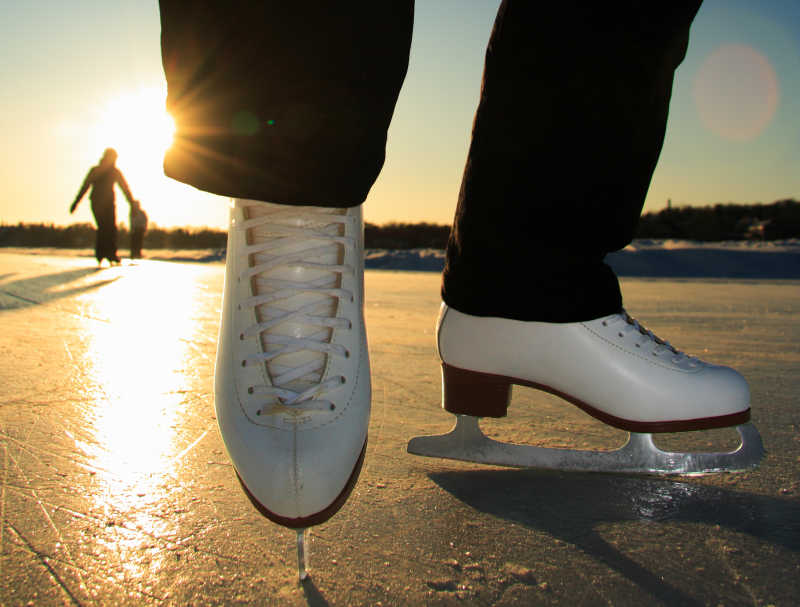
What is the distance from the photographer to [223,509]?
73 cm

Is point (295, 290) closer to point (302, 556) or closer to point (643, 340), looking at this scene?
point (302, 556)

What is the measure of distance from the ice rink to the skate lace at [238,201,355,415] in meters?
0.18

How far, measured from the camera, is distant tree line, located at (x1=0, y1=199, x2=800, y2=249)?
15.6 metres

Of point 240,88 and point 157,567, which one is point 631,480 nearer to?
point 157,567

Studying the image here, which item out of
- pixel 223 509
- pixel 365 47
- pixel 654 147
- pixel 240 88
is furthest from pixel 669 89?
pixel 223 509

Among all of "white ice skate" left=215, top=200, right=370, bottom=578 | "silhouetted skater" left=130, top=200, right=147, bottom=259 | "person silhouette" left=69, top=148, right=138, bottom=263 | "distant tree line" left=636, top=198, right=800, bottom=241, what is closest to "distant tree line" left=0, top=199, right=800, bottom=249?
"distant tree line" left=636, top=198, right=800, bottom=241

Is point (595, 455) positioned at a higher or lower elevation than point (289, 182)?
lower

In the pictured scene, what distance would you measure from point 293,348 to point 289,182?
20 centimetres

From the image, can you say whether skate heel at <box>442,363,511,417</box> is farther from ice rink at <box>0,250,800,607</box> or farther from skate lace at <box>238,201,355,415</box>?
skate lace at <box>238,201,355,415</box>

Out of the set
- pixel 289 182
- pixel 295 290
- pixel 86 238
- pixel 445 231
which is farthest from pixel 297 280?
pixel 86 238

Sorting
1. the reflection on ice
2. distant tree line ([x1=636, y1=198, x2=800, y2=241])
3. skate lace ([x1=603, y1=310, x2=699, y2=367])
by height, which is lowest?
the reflection on ice

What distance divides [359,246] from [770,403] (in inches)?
39.4

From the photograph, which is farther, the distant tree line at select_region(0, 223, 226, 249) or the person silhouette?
the distant tree line at select_region(0, 223, 226, 249)

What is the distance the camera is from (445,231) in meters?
18.4
